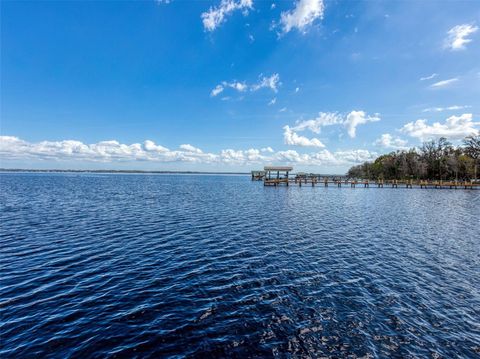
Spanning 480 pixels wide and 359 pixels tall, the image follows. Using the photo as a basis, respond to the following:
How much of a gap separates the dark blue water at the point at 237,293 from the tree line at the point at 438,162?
83.4 meters

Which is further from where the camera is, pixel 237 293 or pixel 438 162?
pixel 438 162

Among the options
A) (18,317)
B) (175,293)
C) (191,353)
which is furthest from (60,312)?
(191,353)

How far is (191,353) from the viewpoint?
20.6ft

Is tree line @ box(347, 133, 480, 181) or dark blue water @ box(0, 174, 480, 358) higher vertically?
tree line @ box(347, 133, 480, 181)

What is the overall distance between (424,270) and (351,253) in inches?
134

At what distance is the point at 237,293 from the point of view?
9445mm

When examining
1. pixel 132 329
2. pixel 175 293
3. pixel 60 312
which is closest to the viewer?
pixel 132 329

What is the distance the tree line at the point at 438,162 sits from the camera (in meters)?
78.8

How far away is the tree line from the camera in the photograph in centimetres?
7879

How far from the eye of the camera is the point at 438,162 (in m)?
86.1

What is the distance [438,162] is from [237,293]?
4133 inches

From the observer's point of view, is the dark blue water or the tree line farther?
the tree line

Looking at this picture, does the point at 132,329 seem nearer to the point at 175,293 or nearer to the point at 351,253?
the point at 175,293

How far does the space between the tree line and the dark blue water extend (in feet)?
274
